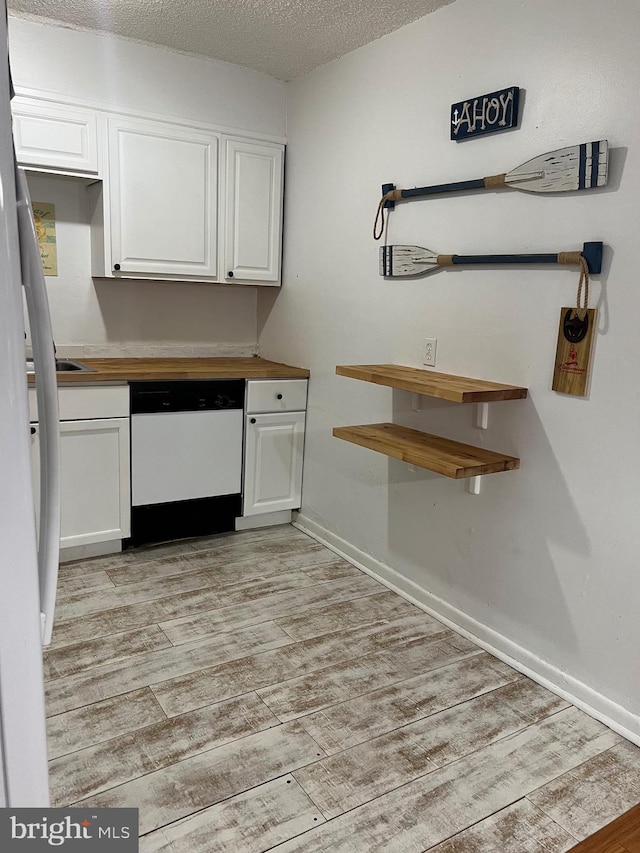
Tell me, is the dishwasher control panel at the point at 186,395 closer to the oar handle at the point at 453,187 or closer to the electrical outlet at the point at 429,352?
the electrical outlet at the point at 429,352

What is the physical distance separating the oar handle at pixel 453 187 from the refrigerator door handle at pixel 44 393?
5.63 ft

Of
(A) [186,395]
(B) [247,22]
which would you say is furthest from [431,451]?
(B) [247,22]

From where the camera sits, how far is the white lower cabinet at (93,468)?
2908 millimetres

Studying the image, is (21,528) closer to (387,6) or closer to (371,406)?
(371,406)

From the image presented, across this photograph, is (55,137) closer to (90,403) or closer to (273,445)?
(90,403)

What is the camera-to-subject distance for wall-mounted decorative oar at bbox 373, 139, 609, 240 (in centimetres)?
198

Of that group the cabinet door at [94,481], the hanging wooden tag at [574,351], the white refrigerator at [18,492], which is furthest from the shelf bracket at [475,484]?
the white refrigerator at [18,492]

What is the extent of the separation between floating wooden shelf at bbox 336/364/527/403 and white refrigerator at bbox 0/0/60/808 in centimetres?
139

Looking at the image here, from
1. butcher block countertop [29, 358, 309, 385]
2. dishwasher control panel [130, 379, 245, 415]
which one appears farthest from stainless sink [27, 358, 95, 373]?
dishwasher control panel [130, 379, 245, 415]

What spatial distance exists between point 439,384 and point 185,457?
4.84 ft

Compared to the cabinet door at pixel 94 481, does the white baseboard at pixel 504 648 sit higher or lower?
lower

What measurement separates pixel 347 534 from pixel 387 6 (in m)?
2.33

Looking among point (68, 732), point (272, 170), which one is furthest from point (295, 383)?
point (68, 732)

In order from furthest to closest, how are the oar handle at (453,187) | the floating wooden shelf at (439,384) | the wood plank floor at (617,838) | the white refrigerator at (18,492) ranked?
the oar handle at (453,187) < the floating wooden shelf at (439,384) < the wood plank floor at (617,838) < the white refrigerator at (18,492)
